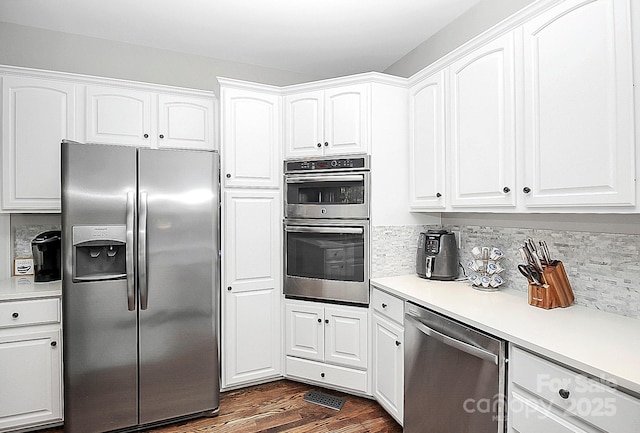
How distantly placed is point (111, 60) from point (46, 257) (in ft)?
5.34

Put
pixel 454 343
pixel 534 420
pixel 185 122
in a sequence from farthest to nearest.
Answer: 1. pixel 185 122
2. pixel 454 343
3. pixel 534 420

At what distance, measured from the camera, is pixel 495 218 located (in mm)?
2326

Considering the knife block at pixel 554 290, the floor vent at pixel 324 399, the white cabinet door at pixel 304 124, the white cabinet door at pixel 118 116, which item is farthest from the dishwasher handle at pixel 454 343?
the white cabinet door at pixel 118 116

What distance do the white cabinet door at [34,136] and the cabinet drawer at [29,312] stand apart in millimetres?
685

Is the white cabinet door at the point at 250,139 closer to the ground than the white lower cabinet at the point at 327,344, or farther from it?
farther from it

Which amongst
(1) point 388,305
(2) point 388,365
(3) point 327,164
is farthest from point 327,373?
(3) point 327,164

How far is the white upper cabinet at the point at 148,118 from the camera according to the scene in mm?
2645

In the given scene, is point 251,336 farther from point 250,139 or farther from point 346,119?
point 346,119

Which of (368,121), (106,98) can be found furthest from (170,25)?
(368,121)

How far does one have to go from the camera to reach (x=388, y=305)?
233 cm

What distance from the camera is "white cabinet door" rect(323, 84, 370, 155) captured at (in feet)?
8.45

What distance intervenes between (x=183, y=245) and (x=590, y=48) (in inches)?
91.9

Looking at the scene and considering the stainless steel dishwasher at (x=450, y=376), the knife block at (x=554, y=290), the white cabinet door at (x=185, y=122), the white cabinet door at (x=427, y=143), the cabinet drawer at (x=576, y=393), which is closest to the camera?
the cabinet drawer at (x=576, y=393)

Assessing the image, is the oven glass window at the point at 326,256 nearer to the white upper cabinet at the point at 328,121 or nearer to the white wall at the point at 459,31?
Result: the white upper cabinet at the point at 328,121
